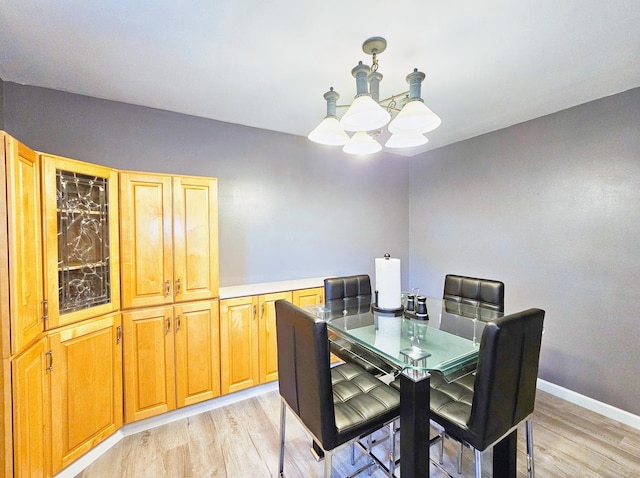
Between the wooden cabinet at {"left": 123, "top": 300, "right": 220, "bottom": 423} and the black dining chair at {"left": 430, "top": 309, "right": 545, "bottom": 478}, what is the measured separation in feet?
5.73

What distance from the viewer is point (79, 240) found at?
1.83 meters

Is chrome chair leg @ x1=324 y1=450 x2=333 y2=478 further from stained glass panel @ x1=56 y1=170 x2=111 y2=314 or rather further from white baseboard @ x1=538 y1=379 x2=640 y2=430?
white baseboard @ x1=538 y1=379 x2=640 y2=430

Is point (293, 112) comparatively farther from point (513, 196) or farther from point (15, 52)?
point (513, 196)

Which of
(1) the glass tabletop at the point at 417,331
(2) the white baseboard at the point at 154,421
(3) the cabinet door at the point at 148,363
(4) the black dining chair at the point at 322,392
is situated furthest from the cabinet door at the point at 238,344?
(4) the black dining chair at the point at 322,392

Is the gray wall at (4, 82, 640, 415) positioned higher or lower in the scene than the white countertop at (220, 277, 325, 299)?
higher

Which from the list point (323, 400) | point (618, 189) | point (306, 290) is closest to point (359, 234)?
point (306, 290)

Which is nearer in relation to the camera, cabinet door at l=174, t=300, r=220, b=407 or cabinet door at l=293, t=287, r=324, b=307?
cabinet door at l=174, t=300, r=220, b=407

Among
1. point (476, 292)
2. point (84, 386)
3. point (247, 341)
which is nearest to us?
point (84, 386)

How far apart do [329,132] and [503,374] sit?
146 centimetres

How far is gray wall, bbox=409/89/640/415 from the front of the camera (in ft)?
7.11

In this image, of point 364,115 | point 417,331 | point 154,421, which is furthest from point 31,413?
point 364,115

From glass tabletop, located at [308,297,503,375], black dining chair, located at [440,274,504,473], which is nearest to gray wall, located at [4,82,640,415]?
black dining chair, located at [440,274,504,473]

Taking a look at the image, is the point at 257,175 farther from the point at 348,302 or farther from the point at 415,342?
the point at 415,342

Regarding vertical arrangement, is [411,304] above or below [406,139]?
below
